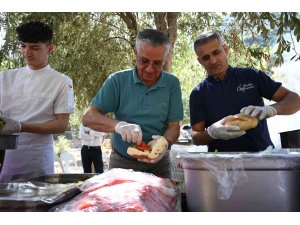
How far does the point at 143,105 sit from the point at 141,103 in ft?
0.07

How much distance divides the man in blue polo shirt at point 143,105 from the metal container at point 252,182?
1.18 meters

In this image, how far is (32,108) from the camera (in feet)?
8.80

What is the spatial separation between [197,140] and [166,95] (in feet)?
1.43

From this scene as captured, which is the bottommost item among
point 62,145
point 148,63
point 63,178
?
point 62,145

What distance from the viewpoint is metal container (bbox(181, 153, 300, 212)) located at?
127 cm

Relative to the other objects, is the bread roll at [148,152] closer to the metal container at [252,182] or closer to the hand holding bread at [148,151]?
the hand holding bread at [148,151]

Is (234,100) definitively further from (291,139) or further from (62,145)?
(62,145)

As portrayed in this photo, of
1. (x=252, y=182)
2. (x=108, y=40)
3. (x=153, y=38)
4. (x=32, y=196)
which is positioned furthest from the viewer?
(x=108, y=40)

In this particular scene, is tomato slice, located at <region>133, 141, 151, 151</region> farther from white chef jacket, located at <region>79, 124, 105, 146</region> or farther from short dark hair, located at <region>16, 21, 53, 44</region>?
white chef jacket, located at <region>79, 124, 105, 146</region>

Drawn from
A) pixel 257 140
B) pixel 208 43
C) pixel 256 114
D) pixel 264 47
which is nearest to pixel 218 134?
pixel 256 114

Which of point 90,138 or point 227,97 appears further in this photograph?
point 90,138

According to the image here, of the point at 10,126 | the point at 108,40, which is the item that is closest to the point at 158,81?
the point at 10,126

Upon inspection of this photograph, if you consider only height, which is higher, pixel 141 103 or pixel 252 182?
pixel 141 103

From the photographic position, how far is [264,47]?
698 centimetres
